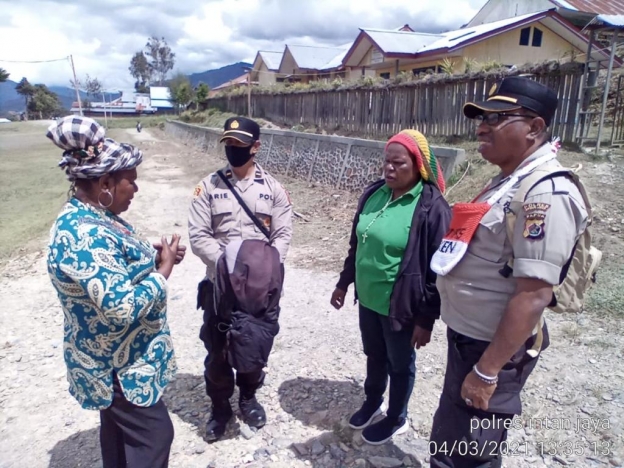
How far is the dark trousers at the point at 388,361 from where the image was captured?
246 cm

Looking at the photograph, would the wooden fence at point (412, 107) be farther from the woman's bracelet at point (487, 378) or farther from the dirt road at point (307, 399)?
the woman's bracelet at point (487, 378)

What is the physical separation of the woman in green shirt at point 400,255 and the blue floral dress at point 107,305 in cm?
112

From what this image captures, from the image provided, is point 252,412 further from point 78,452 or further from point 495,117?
point 495,117

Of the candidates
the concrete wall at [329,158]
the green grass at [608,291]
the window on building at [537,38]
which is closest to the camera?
the green grass at [608,291]

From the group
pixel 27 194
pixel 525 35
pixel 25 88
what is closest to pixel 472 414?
pixel 27 194

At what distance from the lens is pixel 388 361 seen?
8.87 feet

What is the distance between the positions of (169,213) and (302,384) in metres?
7.00

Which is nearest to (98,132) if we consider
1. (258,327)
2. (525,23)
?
(258,327)

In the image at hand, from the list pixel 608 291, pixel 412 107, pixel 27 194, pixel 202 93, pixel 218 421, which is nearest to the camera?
pixel 218 421

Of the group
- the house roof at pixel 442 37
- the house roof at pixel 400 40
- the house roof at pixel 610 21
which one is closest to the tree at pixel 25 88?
the house roof at pixel 442 37

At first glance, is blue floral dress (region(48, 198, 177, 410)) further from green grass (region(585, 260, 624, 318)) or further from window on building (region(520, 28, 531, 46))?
window on building (region(520, 28, 531, 46))

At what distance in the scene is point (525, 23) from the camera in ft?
59.7

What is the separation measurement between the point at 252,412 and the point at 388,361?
94 centimetres

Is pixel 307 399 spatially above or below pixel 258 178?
below
